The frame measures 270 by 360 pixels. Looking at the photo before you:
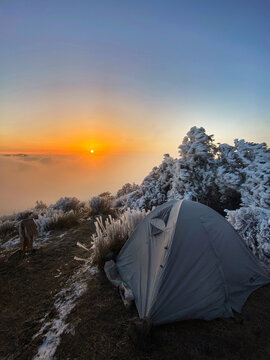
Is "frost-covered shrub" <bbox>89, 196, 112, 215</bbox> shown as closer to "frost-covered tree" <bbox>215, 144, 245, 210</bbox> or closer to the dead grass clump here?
the dead grass clump

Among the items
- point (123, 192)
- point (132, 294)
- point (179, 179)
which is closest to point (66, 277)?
point (132, 294)

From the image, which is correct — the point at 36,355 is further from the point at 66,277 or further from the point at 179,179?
the point at 179,179

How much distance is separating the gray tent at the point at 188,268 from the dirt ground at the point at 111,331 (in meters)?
0.20

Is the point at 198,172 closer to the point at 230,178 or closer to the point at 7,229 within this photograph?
the point at 230,178

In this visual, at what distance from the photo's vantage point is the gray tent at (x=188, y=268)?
330 centimetres

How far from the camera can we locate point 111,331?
122 inches

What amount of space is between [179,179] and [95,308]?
6.15 meters

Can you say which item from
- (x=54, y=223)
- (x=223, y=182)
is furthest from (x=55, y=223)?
(x=223, y=182)

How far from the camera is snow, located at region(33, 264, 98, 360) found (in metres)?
2.95

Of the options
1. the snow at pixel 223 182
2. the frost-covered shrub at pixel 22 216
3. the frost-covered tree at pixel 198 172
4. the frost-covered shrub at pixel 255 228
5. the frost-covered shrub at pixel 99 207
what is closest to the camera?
the frost-covered shrub at pixel 255 228

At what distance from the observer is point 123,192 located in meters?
16.6

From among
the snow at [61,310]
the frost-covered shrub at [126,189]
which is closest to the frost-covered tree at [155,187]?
the snow at [61,310]

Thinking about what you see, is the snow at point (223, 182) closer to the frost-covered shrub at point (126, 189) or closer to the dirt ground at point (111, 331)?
the dirt ground at point (111, 331)

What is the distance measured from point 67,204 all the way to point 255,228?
10.7 metres
